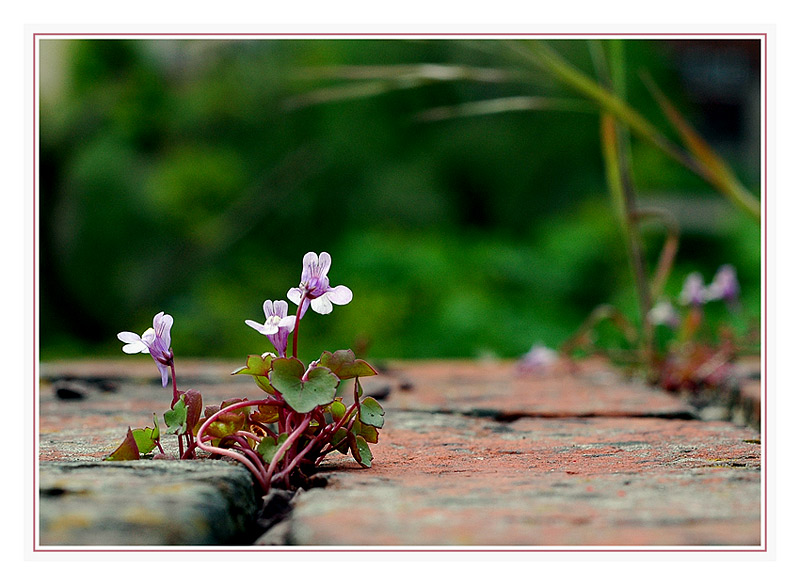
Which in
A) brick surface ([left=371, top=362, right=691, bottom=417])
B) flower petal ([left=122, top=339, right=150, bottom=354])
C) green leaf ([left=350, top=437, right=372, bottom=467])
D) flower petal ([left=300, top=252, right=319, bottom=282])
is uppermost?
flower petal ([left=300, top=252, right=319, bottom=282])

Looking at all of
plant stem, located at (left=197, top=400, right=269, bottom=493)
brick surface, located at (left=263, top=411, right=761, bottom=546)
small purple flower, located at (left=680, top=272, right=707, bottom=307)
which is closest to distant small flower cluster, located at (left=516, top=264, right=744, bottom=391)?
small purple flower, located at (left=680, top=272, right=707, bottom=307)

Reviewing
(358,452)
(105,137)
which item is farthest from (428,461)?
(105,137)

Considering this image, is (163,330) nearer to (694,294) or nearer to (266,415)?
(266,415)

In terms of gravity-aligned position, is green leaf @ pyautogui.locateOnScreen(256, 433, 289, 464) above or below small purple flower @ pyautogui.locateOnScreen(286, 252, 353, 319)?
below

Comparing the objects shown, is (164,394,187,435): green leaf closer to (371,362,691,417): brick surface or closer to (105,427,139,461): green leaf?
(105,427,139,461): green leaf

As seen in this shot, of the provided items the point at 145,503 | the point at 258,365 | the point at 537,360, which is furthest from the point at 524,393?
the point at 145,503

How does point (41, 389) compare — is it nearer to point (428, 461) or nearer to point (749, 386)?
point (428, 461)
